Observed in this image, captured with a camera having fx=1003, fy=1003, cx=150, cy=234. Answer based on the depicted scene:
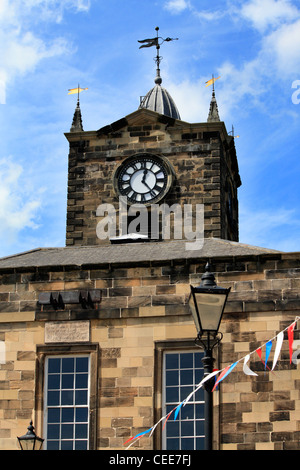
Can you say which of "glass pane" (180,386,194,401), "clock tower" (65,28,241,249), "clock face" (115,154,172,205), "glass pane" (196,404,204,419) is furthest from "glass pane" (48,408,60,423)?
"clock face" (115,154,172,205)

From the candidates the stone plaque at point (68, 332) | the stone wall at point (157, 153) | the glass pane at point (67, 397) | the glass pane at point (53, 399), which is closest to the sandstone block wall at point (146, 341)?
the stone plaque at point (68, 332)

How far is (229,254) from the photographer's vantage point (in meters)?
22.5

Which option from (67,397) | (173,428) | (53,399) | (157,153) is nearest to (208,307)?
(173,428)

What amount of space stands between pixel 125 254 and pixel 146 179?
7.52 meters

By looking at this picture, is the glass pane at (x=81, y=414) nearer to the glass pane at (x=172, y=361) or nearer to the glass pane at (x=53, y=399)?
the glass pane at (x=53, y=399)

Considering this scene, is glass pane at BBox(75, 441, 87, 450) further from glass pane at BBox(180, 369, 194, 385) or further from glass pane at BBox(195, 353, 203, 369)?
glass pane at BBox(195, 353, 203, 369)

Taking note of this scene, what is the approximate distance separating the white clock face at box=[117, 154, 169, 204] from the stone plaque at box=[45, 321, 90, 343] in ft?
30.1

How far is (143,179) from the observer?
30.8 metres

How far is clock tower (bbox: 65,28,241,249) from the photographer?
30500 mm

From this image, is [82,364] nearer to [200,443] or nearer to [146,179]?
[200,443]

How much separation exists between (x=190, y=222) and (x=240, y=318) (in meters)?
9.27
